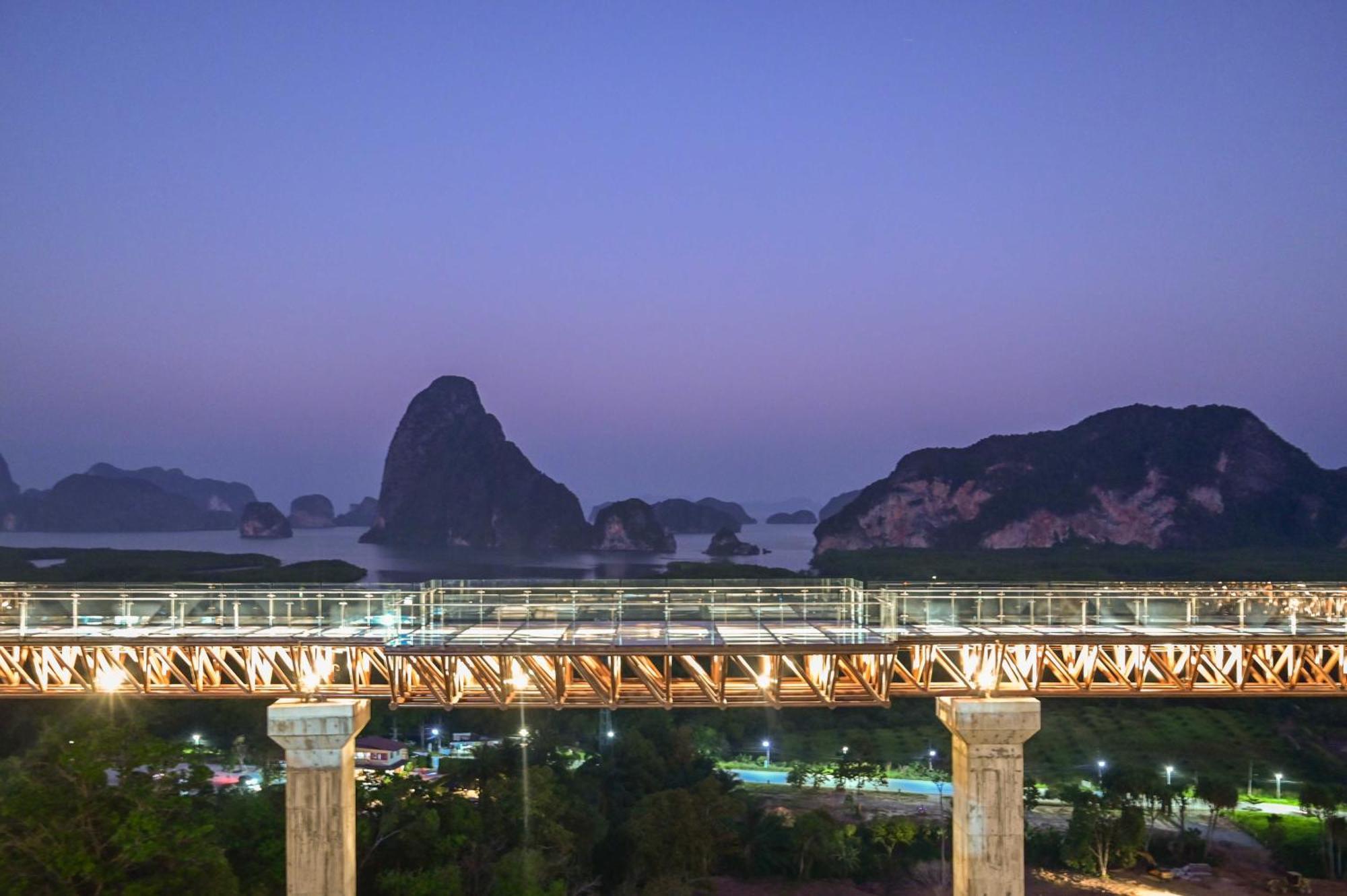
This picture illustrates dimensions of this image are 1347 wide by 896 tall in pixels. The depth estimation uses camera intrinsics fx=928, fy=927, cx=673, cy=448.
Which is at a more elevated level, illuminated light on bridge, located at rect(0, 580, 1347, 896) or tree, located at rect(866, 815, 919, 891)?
illuminated light on bridge, located at rect(0, 580, 1347, 896)

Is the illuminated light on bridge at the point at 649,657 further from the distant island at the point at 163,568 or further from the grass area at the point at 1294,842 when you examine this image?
the distant island at the point at 163,568

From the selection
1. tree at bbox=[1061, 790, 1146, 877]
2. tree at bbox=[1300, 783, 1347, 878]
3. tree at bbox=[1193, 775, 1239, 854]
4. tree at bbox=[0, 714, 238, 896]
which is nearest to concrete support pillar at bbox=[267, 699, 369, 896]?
tree at bbox=[0, 714, 238, 896]

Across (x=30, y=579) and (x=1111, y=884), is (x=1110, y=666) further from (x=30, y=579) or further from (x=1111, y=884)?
(x=30, y=579)

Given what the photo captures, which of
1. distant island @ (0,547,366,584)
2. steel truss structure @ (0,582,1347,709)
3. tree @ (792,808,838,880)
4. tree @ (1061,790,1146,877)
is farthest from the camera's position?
distant island @ (0,547,366,584)

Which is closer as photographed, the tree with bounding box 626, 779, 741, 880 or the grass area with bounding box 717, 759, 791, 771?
the tree with bounding box 626, 779, 741, 880

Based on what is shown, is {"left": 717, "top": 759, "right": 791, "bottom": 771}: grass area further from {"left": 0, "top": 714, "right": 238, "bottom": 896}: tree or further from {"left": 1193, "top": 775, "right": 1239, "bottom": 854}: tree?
{"left": 0, "top": 714, "right": 238, "bottom": 896}: tree

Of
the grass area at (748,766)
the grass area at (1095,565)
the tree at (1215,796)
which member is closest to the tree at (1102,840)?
the tree at (1215,796)

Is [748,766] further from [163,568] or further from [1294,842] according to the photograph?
[163,568]

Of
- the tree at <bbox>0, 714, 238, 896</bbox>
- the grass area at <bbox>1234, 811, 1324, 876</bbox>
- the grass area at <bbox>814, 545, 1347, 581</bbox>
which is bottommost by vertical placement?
the grass area at <bbox>1234, 811, 1324, 876</bbox>
